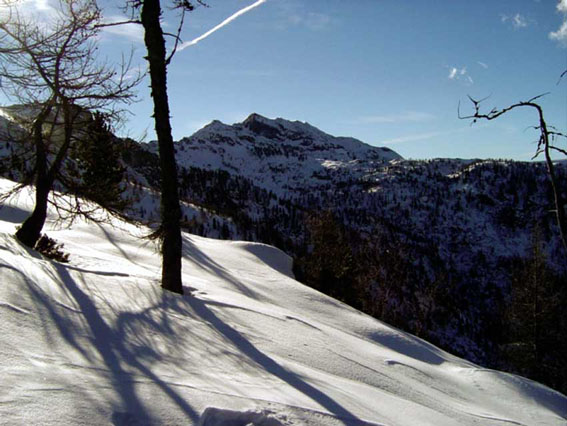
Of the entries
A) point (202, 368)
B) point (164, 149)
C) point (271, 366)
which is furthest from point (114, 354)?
point (164, 149)

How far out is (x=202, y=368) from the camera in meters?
3.48

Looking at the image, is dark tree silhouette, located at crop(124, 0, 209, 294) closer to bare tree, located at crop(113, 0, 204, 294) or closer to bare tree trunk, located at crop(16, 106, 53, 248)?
bare tree, located at crop(113, 0, 204, 294)

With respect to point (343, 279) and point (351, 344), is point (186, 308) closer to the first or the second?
point (351, 344)

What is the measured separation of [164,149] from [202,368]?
187 inches

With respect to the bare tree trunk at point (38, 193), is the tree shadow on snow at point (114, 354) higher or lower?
lower

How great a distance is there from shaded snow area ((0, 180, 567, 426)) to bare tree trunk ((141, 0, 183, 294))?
660 mm

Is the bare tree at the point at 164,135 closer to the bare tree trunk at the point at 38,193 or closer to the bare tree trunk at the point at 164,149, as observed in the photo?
the bare tree trunk at the point at 164,149

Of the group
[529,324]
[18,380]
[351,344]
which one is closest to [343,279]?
[529,324]

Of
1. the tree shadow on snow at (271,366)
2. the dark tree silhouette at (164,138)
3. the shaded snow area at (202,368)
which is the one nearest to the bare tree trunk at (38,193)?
the shaded snow area at (202,368)

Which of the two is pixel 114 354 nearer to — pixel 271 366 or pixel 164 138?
pixel 271 366

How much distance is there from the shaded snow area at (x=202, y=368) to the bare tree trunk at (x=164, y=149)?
2.17 feet

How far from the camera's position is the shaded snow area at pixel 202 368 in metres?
2.54

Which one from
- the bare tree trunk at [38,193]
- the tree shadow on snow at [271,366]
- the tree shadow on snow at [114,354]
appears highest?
the bare tree trunk at [38,193]

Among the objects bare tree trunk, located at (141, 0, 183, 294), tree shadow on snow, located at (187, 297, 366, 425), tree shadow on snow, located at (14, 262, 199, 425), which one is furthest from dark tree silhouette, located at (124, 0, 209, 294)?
tree shadow on snow, located at (14, 262, 199, 425)
